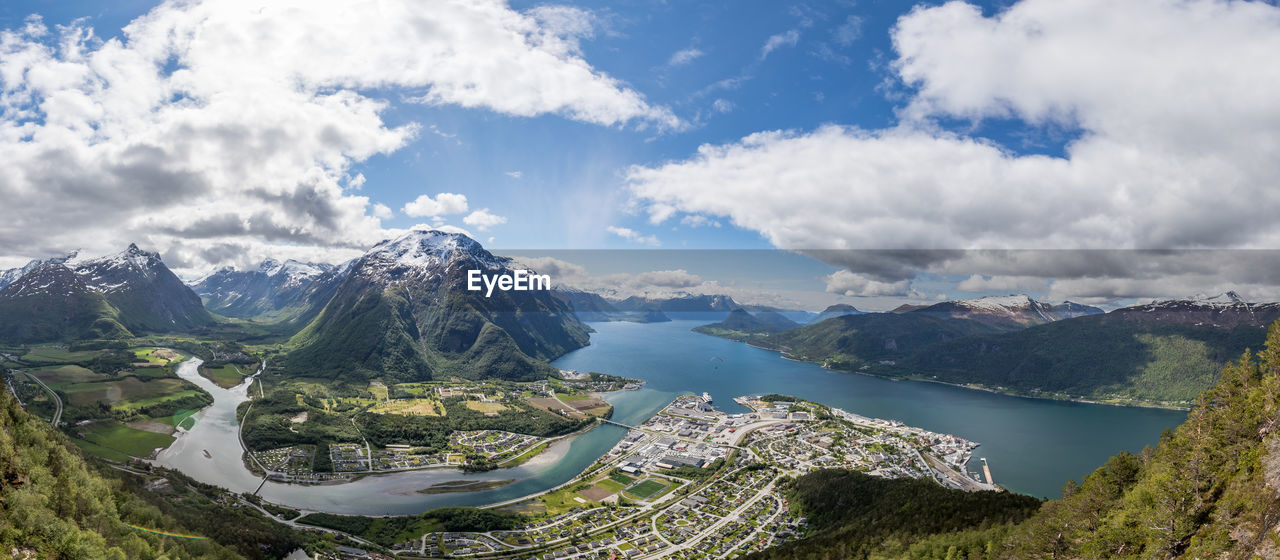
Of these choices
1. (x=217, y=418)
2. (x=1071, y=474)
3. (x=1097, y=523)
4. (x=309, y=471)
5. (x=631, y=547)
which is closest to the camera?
(x=1097, y=523)

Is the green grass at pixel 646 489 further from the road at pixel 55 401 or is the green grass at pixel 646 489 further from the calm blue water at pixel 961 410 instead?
the road at pixel 55 401

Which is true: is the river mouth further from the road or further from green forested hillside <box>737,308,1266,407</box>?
green forested hillside <box>737,308,1266,407</box>

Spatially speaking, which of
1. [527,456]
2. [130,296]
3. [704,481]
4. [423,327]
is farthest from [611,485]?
[130,296]

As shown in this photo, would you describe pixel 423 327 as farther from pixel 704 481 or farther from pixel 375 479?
pixel 704 481

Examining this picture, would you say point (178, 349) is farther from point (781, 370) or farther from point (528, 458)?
point (781, 370)

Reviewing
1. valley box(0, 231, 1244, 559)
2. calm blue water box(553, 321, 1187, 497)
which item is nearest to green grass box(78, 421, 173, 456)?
valley box(0, 231, 1244, 559)

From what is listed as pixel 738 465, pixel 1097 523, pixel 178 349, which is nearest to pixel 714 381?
pixel 738 465
